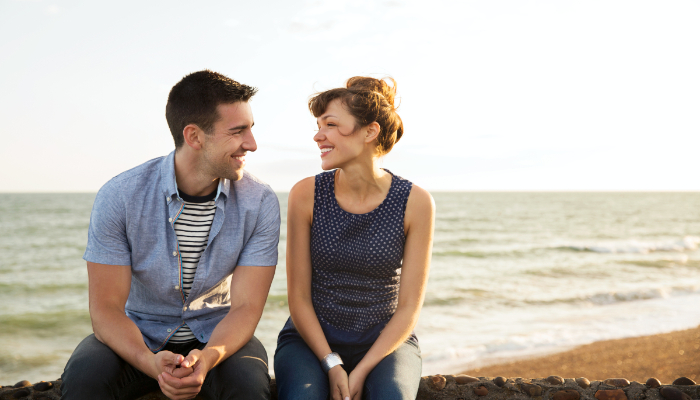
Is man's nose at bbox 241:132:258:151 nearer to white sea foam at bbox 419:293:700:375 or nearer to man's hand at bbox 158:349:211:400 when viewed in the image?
man's hand at bbox 158:349:211:400

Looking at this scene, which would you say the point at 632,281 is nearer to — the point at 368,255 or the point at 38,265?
the point at 368,255

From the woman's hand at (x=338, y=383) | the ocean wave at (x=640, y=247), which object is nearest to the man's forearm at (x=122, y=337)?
the woman's hand at (x=338, y=383)

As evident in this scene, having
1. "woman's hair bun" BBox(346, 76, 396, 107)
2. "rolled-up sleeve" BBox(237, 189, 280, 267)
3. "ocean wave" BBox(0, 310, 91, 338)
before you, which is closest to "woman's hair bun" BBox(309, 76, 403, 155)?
"woman's hair bun" BBox(346, 76, 396, 107)

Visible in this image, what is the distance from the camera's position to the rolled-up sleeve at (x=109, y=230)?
2.60 meters

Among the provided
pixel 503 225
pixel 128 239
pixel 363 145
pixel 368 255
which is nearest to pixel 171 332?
pixel 128 239

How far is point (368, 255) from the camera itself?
9.21 feet

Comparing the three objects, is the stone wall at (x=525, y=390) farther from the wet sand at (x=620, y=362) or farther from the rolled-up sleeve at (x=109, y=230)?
the wet sand at (x=620, y=362)

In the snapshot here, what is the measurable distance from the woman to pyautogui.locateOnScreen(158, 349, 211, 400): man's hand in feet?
1.63

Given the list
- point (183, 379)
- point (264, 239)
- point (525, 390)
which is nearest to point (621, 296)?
point (525, 390)

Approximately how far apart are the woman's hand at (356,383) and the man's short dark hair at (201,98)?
159 centimetres

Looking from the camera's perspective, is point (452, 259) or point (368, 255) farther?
point (452, 259)

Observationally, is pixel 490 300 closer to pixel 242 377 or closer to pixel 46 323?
pixel 242 377

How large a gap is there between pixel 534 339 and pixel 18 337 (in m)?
7.87

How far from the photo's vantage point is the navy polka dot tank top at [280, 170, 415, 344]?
2822 millimetres
